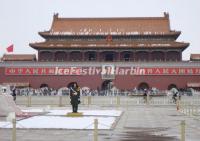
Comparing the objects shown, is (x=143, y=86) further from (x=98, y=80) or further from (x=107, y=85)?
(x=98, y=80)

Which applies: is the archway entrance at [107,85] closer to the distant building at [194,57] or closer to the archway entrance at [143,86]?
the archway entrance at [143,86]

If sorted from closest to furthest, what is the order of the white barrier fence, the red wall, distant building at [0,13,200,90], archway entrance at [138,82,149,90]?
the white barrier fence → the red wall → distant building at [0,13,200,90] → archway entrance at [138,82,149,90]

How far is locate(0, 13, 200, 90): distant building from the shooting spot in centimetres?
6631

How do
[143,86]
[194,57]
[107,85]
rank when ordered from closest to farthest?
[143,86]
[107,85]
[194,57]

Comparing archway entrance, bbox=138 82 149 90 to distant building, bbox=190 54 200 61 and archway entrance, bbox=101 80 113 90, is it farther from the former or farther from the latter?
distant building, bbox=190 54 200 61

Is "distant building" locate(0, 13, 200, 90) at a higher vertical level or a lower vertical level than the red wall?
higher

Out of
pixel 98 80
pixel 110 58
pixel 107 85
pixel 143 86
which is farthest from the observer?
pixel 110 58

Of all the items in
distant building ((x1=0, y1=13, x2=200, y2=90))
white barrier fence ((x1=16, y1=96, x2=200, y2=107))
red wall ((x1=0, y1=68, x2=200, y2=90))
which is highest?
distant building ((x1=0, y1=13, x2=200, y2=90))

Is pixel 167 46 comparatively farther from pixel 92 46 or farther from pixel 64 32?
pixel 64 32

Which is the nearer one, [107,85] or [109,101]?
[109,101]

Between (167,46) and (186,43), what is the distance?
104 inches

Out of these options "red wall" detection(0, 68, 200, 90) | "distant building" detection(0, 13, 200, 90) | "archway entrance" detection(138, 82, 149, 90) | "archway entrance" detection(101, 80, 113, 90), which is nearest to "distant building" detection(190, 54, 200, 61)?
"distant building" detection(0, 13, 200, 90)

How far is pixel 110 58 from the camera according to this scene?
71812mm

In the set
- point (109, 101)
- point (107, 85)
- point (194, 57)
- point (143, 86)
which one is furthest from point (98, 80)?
point (109, 101)
